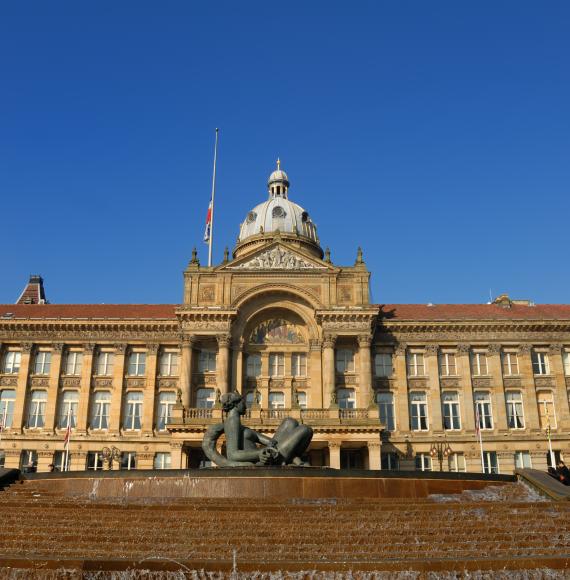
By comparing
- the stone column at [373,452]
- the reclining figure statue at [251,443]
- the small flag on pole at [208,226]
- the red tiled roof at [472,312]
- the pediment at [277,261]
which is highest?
the small flag on pole at [208,226]

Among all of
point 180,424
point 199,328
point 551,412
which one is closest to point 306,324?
point 199,328

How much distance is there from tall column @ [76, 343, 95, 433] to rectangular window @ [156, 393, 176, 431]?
219 inches

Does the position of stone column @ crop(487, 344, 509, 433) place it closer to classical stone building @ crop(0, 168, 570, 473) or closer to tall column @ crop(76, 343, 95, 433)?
classical stone building @ crop(0, 168, 570, 473)

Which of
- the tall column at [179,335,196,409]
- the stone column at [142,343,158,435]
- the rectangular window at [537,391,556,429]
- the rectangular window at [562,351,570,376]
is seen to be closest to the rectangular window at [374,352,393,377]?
the rectangular window at [537,391,556,429]

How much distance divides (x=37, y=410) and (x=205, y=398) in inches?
531

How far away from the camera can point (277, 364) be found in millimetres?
51719

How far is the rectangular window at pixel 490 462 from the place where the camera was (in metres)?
49.2

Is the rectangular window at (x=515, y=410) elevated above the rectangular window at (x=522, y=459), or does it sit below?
above

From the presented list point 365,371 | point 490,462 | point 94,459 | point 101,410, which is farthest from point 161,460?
point 490,462

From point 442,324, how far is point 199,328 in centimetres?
1925

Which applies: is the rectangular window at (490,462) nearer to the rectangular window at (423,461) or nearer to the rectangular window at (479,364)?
the rectangular window at (423,461)

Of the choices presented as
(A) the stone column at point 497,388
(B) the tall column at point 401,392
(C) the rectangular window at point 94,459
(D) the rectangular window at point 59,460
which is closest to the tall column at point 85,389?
(C) the rectangular window at point 94,459

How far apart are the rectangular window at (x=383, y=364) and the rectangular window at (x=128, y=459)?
65.0ft

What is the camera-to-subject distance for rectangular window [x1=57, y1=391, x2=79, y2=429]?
51.3 m
